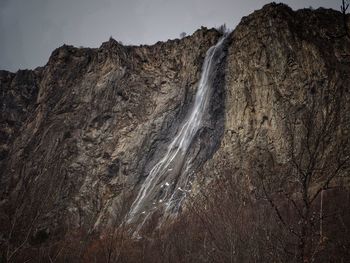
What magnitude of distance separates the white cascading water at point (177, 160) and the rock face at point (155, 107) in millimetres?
1208

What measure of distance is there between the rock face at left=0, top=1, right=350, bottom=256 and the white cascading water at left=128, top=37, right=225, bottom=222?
1.21 metres

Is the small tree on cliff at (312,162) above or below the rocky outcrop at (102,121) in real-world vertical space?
below

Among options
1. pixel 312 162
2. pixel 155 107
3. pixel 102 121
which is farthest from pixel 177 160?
pixel 312 162

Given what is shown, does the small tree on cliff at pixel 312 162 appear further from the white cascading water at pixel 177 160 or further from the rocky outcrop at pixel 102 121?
the rocky outcrop at pixel 102 121

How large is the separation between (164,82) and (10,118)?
102 ft

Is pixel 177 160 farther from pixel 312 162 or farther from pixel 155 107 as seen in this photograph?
pixel 312 162

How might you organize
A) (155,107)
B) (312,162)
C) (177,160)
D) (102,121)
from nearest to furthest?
(312,162) < (177,160) < (155,107) < (102,121)

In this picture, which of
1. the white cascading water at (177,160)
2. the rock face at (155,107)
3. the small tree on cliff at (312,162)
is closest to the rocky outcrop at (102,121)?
the rock face at (155,107)

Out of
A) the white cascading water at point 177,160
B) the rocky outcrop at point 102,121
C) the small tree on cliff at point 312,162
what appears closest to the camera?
the small tree on cliff at point 312,162

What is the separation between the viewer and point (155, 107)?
47.1 metres

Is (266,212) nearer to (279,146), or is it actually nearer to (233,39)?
(279,146)

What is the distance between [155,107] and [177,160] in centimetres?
1139

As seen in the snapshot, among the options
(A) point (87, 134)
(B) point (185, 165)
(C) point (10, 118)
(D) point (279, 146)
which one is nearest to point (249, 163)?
(D) point (279, 146)

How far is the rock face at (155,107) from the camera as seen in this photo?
35.5 meters
